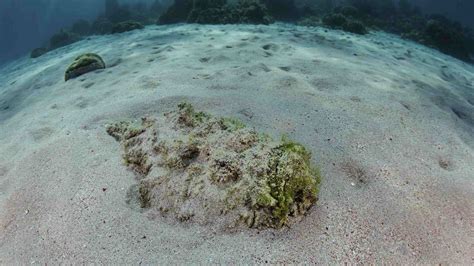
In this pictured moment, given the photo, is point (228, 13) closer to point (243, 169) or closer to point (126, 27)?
point (126, 27)

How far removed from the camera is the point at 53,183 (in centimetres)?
304

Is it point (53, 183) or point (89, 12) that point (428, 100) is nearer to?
point (53, 183)

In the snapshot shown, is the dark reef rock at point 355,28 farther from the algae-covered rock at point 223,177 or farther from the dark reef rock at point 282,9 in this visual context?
the algae-covered rock at point 223,177

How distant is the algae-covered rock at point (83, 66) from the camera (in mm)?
6801

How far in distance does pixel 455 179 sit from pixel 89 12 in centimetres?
4958

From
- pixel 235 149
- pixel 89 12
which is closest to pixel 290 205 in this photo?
pixel 235 149

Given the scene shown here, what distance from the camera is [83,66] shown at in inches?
270

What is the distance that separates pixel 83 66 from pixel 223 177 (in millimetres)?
5641

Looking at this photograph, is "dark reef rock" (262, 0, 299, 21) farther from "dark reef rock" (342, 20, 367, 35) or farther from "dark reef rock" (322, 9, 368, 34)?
"dark reef rock" (342, 20, 367, 35)

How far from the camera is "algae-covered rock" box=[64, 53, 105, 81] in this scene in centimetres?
680

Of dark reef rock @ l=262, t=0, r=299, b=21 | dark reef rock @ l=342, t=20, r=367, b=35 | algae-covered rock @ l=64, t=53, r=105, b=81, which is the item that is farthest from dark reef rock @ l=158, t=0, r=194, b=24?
algae-covered rock @ l=64, t=53, r=105, b=81

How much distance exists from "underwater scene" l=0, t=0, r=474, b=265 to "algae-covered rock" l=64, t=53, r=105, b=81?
0.91 meters

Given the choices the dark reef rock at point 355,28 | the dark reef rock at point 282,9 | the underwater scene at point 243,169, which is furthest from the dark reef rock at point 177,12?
the underwater scene at point 243,169

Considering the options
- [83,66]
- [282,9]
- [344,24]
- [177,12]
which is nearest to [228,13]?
[282,9]
